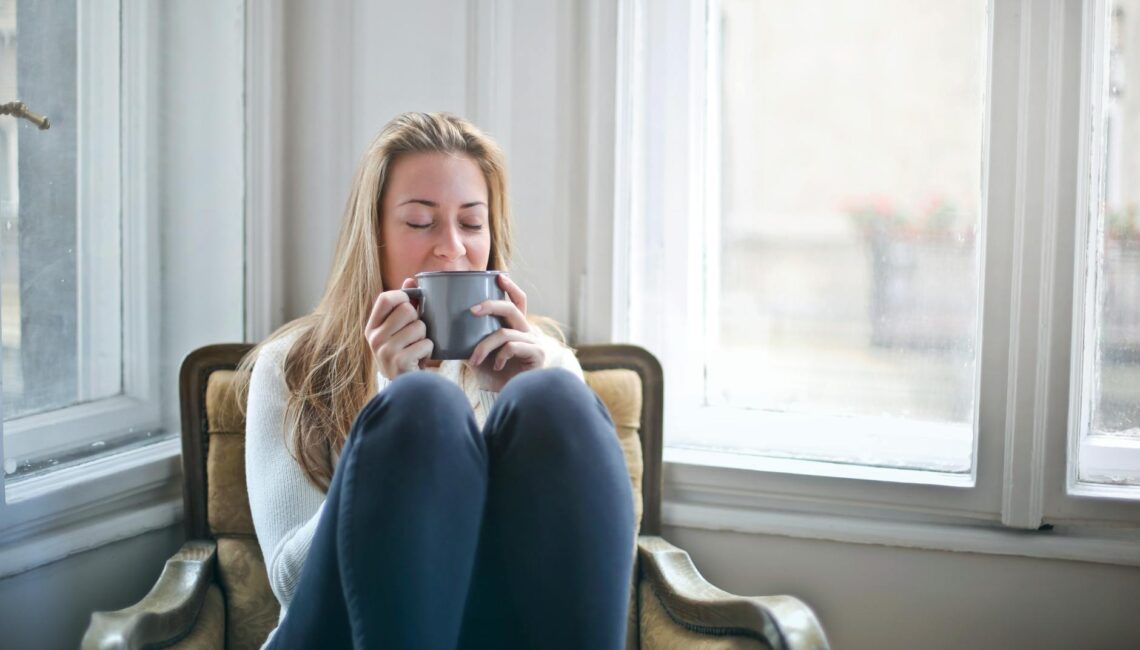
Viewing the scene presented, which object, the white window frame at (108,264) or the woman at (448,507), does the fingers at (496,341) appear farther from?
the white window frame at (108,264)

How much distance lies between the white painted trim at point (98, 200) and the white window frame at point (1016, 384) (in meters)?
0.83

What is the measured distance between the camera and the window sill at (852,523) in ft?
5.30

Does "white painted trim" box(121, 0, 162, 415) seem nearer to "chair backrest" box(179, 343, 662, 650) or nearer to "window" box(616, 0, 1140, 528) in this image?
"chair backrest" box(179, 343, 662, 650)

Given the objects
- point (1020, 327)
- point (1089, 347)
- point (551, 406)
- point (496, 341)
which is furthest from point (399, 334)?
point (1089, 347)

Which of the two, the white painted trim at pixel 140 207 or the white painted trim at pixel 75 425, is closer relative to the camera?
the white painted trim at pixel 75 425

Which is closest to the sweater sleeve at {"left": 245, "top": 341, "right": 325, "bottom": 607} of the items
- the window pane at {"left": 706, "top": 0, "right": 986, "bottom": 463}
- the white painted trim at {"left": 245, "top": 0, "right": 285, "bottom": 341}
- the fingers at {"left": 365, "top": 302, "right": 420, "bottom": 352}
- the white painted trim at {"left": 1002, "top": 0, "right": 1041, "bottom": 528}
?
the fingers at {"left": 365, "top": 302, "right": 420, "bottom": 352}

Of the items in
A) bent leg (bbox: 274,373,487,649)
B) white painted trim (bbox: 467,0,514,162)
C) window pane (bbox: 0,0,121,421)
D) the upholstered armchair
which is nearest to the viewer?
bent leg (bbox: 274,373,487,649)

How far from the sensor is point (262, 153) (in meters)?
1.90

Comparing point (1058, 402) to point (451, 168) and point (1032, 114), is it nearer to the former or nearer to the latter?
point (1032, 114)

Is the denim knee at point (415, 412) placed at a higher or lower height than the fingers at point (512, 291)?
lower

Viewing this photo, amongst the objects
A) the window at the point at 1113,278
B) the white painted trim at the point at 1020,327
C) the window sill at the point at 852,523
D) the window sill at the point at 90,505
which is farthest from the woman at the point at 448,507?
the window at the point at 1113,278

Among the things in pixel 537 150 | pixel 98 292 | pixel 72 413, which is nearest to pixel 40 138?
pixel 98 292

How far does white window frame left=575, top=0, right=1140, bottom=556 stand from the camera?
5.18ft

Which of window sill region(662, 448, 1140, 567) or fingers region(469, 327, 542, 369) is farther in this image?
window sill region(662, 448, 1140, 567)
